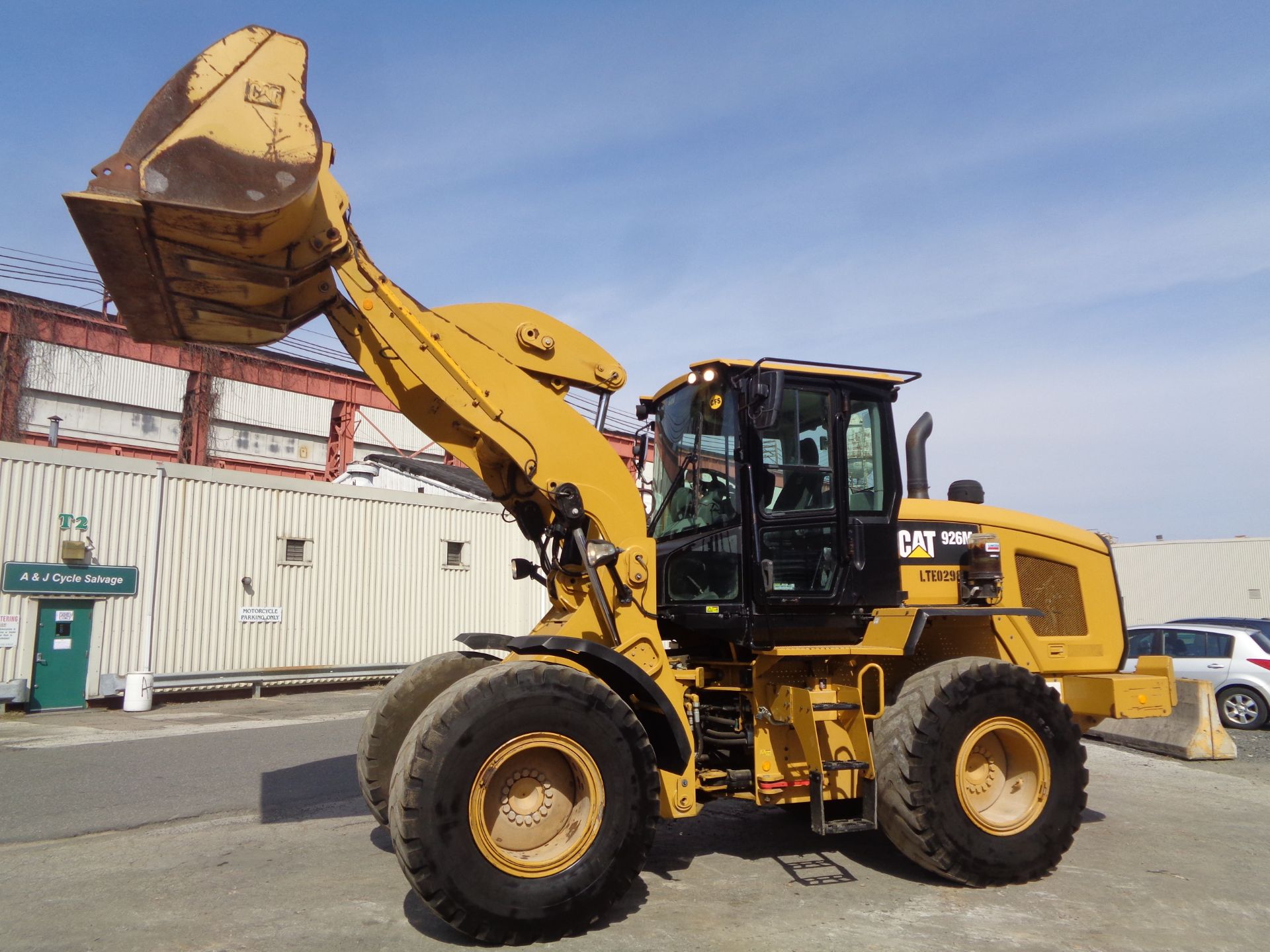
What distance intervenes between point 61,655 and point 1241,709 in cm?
1773

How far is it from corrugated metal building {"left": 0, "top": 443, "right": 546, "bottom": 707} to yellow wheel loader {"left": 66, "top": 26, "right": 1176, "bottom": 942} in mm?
12075

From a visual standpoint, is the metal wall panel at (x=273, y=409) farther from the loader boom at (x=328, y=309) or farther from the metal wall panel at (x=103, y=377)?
the loader boom at (x=328, y=309)

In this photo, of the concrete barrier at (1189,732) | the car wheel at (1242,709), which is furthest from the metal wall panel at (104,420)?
the car wheel at (1242,709)

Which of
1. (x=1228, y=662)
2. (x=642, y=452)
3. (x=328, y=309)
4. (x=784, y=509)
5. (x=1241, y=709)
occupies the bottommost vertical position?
(x=1241, y=709)

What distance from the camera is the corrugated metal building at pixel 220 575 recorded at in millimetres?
14820

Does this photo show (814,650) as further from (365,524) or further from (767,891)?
(365,524)

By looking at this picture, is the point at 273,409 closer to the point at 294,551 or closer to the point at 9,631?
the point at 294,551

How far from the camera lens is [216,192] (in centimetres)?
399

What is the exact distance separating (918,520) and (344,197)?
4.13m

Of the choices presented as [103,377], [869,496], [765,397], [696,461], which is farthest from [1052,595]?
[103,377]

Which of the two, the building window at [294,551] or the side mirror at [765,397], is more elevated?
the building window at [294,551]

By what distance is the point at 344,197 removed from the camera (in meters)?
4.75

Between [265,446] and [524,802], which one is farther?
[265,446]

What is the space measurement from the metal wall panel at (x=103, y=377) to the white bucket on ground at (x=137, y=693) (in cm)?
1418
